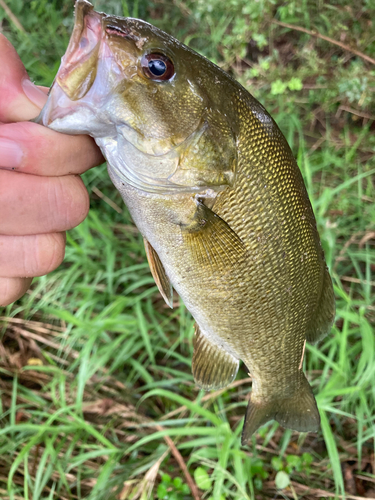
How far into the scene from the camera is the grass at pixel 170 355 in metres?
1.67

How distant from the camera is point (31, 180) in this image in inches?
34.5

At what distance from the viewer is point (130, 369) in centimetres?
207

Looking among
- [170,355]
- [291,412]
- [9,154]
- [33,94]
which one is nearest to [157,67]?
[33,94]

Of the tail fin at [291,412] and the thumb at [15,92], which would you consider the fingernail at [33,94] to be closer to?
the thumb at [15,92]

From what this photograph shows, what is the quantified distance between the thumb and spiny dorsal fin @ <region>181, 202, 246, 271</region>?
51 cm

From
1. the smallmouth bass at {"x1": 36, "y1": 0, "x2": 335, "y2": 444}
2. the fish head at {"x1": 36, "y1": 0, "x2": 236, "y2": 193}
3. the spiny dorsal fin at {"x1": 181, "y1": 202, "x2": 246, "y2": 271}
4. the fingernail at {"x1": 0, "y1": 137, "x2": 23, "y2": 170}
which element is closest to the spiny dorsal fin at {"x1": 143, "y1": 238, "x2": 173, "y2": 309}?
the smallmouth bass at {"x1": 36, "y1": 0, "x2": 335, "y2": 444}

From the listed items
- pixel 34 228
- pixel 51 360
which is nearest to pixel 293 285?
pixel 34 228

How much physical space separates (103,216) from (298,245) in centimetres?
167

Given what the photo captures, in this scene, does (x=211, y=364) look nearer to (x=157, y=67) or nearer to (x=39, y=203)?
(x=39, y=203)

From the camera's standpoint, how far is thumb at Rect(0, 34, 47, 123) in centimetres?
83

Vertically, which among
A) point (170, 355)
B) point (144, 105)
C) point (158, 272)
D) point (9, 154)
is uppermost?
A: point (144, 105)

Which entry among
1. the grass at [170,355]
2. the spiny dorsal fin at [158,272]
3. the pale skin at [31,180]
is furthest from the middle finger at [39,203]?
the grass at [170,355]

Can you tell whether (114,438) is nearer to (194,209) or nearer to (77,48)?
(194,209)

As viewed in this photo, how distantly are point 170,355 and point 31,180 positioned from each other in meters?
1.51
